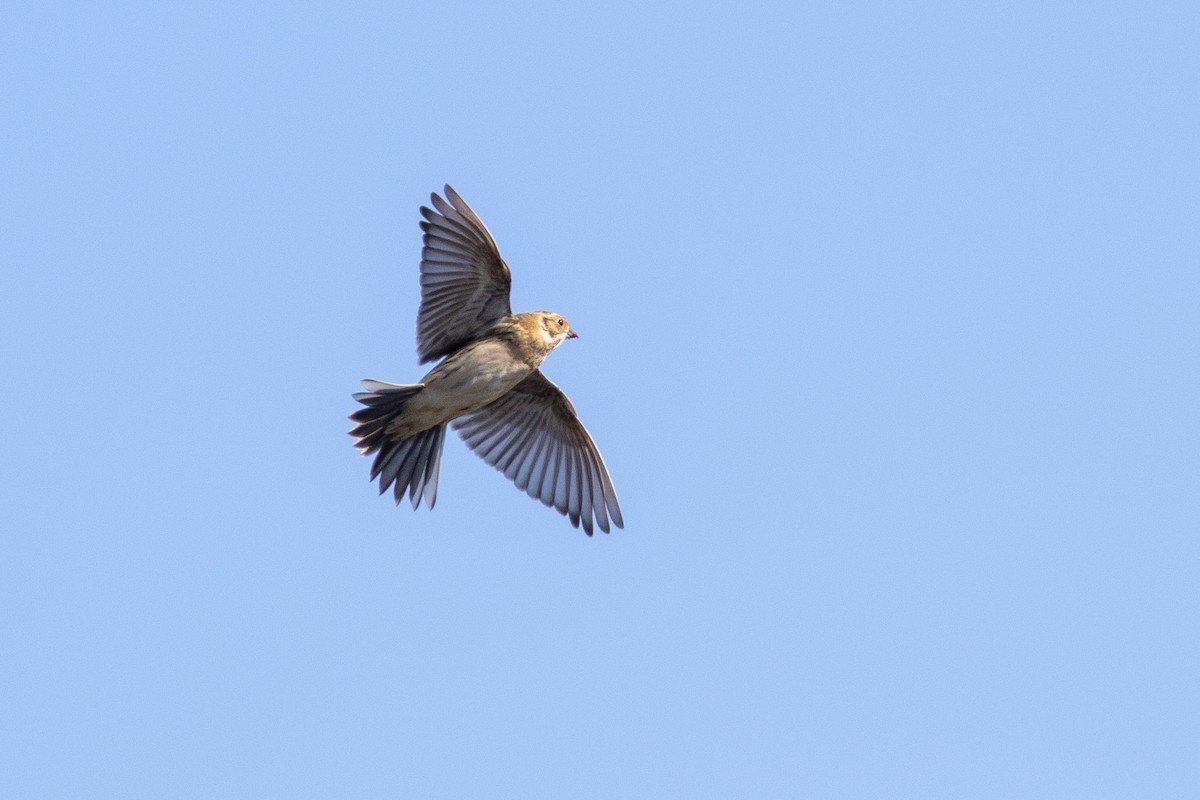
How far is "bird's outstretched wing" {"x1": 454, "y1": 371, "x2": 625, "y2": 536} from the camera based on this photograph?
19344 millimetres

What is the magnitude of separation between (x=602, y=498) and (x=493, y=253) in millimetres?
3247

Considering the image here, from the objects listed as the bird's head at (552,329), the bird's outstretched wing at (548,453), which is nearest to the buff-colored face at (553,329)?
the bird's head at (552,329)

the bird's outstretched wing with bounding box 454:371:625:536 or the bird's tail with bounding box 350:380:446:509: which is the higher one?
the bird's outstretched wing with bounding box 454:371:625:536

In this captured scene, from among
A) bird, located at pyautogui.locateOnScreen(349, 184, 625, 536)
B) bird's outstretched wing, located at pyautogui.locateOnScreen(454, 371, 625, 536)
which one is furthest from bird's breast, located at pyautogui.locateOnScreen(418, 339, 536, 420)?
bird's outstretched wing, located at pyautogui.locateOnScreen(454, 371, 625, 536)

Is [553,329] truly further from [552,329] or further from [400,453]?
[400,453]

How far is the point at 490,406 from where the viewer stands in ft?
63.3

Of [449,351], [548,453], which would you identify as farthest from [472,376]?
[548,453]

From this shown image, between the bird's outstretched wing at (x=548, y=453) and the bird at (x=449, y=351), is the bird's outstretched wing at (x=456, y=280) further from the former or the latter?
the bird's outstretched wing at (x=548, y=453)

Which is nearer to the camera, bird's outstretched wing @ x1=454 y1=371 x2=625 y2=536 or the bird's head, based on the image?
the bird's head

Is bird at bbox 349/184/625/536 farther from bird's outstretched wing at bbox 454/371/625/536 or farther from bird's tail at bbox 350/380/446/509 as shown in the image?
bird's outstretched wing at bbox 454/371/625/536

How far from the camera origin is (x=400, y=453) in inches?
701

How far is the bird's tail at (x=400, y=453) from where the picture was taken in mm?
17328

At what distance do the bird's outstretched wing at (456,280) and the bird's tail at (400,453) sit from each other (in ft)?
2.51

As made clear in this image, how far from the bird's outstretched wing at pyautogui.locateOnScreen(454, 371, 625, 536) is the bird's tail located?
4.79 feet
